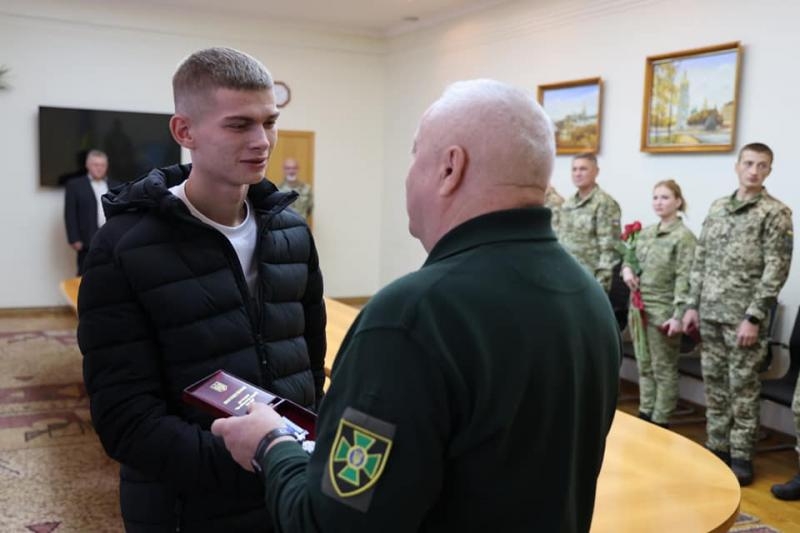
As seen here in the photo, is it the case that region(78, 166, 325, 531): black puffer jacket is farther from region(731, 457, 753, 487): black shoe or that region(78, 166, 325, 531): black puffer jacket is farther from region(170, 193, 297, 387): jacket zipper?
region(731, 457, 753, 487): black shoe

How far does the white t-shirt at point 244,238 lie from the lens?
4.75ft

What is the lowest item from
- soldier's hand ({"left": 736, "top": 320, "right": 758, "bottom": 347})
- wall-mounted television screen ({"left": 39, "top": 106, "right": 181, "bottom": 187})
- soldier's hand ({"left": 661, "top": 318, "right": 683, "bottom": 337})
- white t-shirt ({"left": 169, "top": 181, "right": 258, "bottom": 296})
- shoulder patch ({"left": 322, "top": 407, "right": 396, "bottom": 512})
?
soldier's hand ({"left": 661, "top": 318, "right": 683, "bottom": 337})

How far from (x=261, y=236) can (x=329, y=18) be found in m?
7.11

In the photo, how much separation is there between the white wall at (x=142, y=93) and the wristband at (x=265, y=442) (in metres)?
7.27

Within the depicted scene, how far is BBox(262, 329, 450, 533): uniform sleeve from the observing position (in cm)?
78

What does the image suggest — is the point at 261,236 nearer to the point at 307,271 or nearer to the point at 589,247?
the point at 307,271

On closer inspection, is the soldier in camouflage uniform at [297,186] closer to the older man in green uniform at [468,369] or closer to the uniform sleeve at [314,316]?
the uniform sleeve at [314,316]

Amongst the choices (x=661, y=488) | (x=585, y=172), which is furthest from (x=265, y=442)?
(x=585, y=172)

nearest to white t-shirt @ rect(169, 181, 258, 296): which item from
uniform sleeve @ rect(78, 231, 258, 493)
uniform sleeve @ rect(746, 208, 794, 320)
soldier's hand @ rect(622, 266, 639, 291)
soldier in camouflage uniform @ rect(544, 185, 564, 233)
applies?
uniform sleeve @ rect(78, 231, 258, 493)

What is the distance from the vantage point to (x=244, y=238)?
4.91ft

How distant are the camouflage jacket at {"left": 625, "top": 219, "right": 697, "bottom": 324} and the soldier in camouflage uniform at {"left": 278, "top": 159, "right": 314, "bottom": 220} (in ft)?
14.4

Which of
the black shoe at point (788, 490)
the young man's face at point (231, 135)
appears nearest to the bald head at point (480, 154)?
the young man's face at point (231, 135)

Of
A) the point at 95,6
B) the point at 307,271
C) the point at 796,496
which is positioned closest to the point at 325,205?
the point at 95,6

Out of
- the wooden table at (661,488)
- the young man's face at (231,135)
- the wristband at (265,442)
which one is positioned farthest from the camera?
the wooden table at (661,488)
